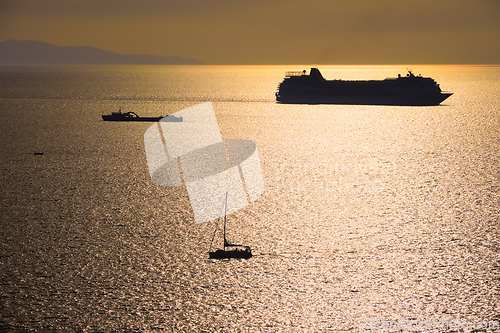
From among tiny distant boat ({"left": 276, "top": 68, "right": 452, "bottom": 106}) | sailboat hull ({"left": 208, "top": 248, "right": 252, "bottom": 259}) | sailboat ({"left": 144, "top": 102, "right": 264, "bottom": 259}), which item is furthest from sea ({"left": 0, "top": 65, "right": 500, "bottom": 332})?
tiny distant boat ({"left": 276, "top": 68, "right": 452, "bottom": 106})

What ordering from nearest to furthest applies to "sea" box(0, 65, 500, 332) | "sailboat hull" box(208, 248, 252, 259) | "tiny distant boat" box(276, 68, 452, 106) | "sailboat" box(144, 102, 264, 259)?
"sea" box(0, 65, 500, 332), "sailboat hull" box(208, 248, 252, 259), "sailboat" box(144, 102, 264, 259), "tiny distant boat" box(276, 68, 452, 106)

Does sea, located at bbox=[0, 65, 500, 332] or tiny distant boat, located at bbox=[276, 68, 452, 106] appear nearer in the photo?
sea, located at bbox=[0, 65, 500, 332]

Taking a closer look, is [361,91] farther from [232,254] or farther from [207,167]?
[232,254]

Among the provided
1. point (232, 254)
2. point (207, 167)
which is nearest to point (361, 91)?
point (207, 167)

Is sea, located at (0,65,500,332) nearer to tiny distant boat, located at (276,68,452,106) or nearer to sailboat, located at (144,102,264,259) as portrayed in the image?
sailboat, located at (144,102,264,259)

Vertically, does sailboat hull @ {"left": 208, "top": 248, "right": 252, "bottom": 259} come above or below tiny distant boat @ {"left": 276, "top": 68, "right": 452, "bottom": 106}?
below

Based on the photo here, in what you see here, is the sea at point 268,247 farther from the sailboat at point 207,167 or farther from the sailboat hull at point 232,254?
the sailboat at point 207,167

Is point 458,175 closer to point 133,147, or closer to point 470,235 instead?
point 470,235
